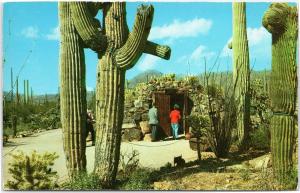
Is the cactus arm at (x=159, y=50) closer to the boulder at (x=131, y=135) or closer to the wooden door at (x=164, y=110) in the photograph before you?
the boulder at (x=131, y=135)

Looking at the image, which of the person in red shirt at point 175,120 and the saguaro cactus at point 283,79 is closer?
the saguaro cactus at point 283,79

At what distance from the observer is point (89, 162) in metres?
11.9

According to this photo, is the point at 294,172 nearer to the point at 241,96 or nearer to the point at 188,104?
the point at 241,96

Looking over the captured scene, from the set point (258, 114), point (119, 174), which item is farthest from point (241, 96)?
point (119, 174)

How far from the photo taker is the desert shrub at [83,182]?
8.84m

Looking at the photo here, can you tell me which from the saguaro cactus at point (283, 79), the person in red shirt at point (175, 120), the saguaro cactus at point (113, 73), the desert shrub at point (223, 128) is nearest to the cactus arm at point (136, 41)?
the saguaro cactus at point (113, 73)

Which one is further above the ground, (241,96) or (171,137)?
(241,96)

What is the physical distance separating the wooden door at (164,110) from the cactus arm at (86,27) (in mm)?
8675

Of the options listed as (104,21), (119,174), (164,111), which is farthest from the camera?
(164,111)

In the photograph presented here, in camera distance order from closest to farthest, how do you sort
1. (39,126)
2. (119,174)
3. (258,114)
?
(119,174), (258,114), (39,126)

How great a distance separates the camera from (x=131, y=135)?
16.8 meters

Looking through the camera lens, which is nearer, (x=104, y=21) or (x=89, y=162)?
(x=104, y=21)

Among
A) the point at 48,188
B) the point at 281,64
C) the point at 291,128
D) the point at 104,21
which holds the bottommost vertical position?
the point at 48,188

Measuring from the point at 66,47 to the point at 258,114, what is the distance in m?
8.53
